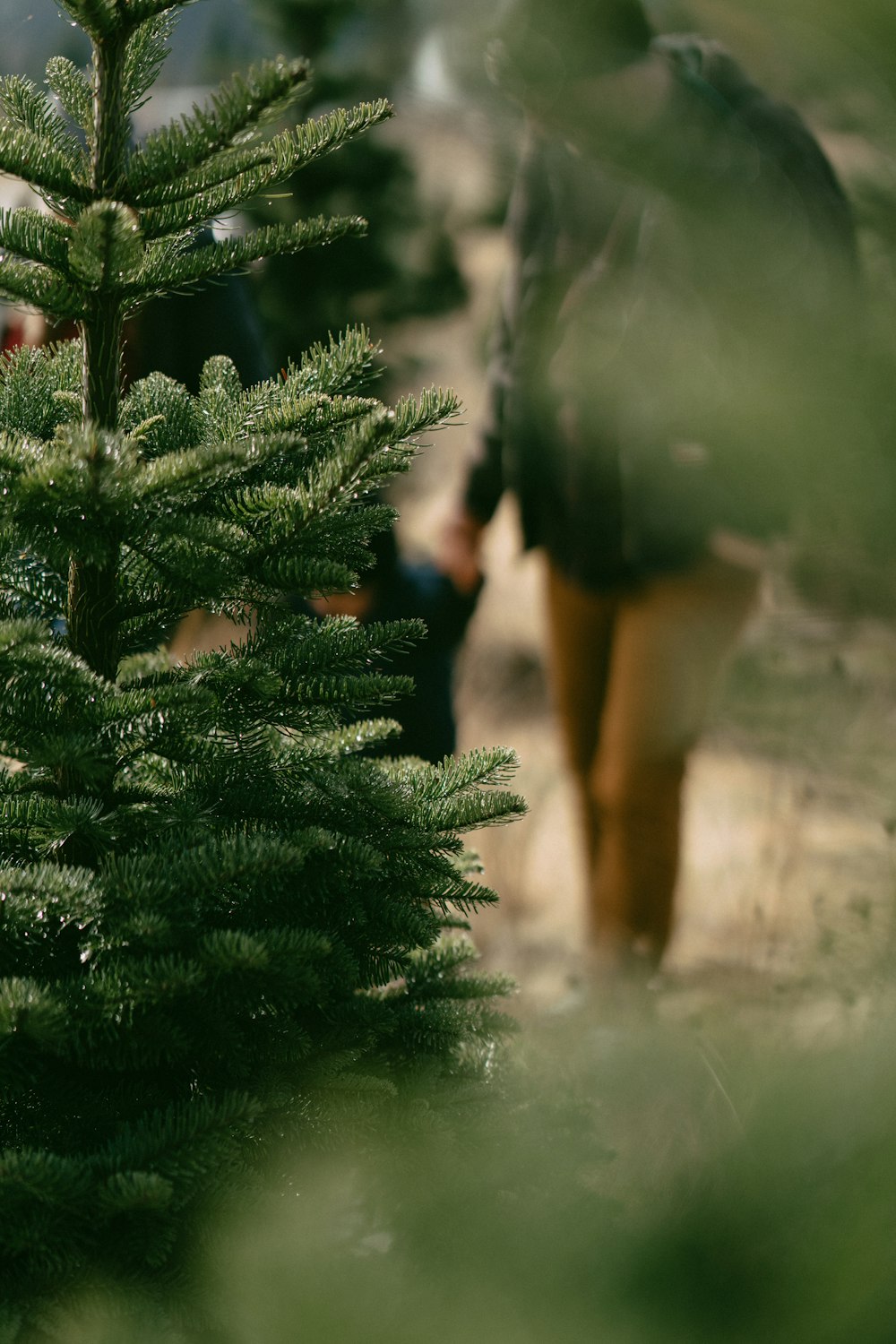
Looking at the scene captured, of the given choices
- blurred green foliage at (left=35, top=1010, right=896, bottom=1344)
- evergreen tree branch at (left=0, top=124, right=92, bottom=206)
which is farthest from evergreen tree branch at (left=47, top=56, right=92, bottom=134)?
blurred green foliage at (left=35, top=1010, right=896, bottom=1344)

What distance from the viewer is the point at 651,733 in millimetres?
3557

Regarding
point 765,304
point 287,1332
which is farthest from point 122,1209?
point 765,304

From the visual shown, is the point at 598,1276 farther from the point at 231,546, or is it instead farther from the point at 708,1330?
the point at 231,546

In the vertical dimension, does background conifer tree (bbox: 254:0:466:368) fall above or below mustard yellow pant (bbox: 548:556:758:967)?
above

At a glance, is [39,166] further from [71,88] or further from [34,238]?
[71,88]

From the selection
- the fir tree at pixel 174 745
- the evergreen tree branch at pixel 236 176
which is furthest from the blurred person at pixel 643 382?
the fir tree at pixel 174 745

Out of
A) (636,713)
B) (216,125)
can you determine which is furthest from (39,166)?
(636,713)

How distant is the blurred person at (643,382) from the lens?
0.58 m

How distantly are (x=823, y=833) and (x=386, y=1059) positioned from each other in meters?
2.31

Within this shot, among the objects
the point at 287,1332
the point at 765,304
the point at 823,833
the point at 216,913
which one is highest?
the point at 765,304

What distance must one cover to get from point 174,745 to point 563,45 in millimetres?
744

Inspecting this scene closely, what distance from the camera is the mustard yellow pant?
11.1 feet

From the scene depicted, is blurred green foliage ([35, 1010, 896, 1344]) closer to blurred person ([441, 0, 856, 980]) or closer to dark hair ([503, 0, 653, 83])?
blurred person ([441, 0, 856, 980])

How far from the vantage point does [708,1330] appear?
0.34m
